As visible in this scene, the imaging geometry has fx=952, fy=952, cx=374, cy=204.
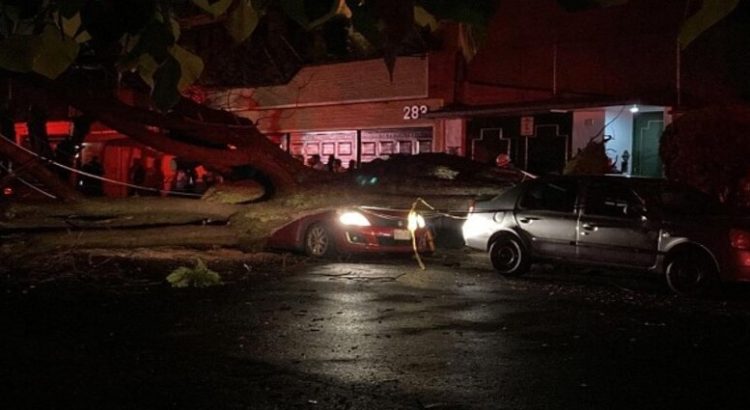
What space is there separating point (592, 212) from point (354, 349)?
578cm

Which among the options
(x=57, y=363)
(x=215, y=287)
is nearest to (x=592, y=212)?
(x=215, y=287)

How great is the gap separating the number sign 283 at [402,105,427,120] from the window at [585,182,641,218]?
39.0ft

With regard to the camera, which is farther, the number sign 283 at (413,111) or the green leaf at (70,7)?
the number sign 283 at (413,111)

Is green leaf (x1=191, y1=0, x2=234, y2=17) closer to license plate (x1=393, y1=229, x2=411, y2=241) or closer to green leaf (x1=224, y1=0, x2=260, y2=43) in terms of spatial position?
green leaf (x1=224, y1=0, x2=260, y2=43)

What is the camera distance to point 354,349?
866 cm

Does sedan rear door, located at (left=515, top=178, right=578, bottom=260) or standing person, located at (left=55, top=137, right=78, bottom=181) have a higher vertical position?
standing person, located at (left=55, top=137, right=78, bottom=181)

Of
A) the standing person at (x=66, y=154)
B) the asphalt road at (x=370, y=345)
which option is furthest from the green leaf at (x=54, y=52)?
the standing person at (x=66, y=154)

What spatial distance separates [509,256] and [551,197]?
1.09 m

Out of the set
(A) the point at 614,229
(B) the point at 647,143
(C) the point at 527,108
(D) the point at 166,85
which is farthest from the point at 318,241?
(D) the point at 166,85

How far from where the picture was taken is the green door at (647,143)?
832 inches

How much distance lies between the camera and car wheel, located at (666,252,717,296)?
40.1 feet

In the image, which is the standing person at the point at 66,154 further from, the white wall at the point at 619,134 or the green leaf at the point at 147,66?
the green leaf at the point at 147,66

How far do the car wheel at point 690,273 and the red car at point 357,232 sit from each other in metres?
4.69

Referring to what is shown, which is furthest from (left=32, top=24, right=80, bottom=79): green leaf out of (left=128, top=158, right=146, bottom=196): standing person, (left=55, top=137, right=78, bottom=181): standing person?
(left=128, top=158, right=146, bottom=196): standing person
